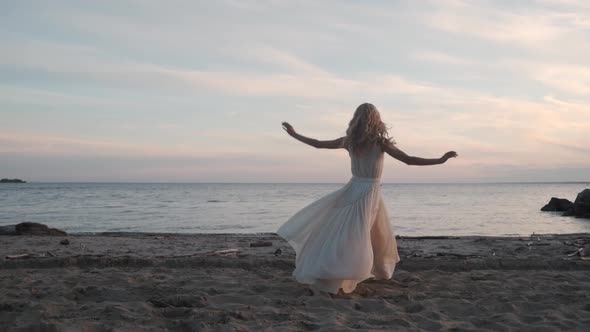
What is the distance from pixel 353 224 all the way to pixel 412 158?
39.3 inches

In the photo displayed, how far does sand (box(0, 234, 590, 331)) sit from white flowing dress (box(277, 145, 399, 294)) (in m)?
0.23

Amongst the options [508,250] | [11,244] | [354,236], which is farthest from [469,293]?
[11,244]

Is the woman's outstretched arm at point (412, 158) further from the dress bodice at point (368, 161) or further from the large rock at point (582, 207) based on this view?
the large rock at point (582, 207)

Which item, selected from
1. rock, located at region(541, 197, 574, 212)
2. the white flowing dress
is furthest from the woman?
rock, located at region(541, 197, 574, 212)

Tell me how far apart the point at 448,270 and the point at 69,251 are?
6.43 meters

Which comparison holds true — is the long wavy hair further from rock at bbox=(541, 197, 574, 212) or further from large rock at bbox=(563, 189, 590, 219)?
rock at bbox=(541, 197, 574, 212)

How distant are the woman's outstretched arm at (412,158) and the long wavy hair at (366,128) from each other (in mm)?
92

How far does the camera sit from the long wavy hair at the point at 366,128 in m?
5.87

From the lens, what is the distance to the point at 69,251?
9.22 meters

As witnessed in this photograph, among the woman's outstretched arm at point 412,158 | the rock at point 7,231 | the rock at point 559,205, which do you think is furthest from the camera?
the rock at point 559,205

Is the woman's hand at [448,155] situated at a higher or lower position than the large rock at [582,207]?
higher

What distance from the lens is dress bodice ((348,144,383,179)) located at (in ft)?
19.7

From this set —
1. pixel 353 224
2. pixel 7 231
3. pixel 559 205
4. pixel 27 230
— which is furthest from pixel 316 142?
pixel 559 205

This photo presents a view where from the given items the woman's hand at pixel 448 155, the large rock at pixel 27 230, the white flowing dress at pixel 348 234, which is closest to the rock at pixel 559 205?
the large rock at pixel 27 230
